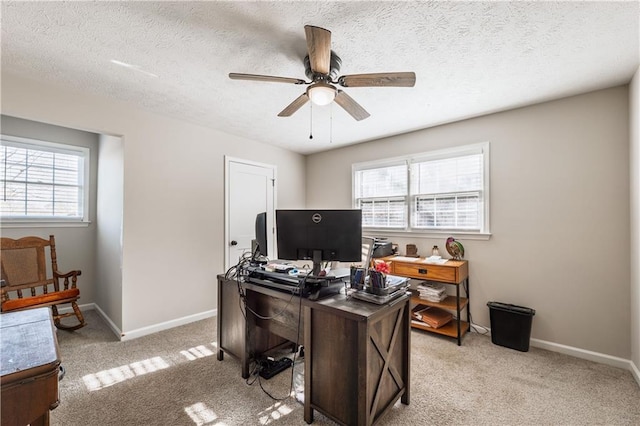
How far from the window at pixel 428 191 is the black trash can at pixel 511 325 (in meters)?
0.87

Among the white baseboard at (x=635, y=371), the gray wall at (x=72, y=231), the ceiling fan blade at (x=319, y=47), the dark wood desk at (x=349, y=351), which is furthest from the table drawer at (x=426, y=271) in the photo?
the gray wall at (x=72, y=231)

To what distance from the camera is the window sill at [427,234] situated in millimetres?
3287

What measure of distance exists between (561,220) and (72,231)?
6093 millimetres

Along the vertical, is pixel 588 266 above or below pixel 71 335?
above

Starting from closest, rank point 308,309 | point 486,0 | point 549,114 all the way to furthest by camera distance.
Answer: point 486,0 < point 308,309 < point 549,114

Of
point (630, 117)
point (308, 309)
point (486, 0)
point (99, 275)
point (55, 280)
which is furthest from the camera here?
point (99, 275)

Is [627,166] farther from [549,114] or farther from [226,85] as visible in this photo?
[226,85]

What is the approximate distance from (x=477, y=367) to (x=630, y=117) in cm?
262

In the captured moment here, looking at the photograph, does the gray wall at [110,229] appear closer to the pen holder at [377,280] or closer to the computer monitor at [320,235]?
the computer monitor at [320,235]

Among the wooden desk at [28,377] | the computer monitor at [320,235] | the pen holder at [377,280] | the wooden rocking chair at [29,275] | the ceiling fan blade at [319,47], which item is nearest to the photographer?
the wooden desk at [28,377]

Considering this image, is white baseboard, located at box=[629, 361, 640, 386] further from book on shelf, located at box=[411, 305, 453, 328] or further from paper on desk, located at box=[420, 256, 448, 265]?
paper on desk, located at box=[420, 256, 448, 265]

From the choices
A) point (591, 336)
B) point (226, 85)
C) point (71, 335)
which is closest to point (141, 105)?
point (226, 85)

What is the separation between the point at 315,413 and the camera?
6.25 feet

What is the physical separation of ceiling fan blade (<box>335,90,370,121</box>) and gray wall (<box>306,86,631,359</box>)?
175 centimetres
